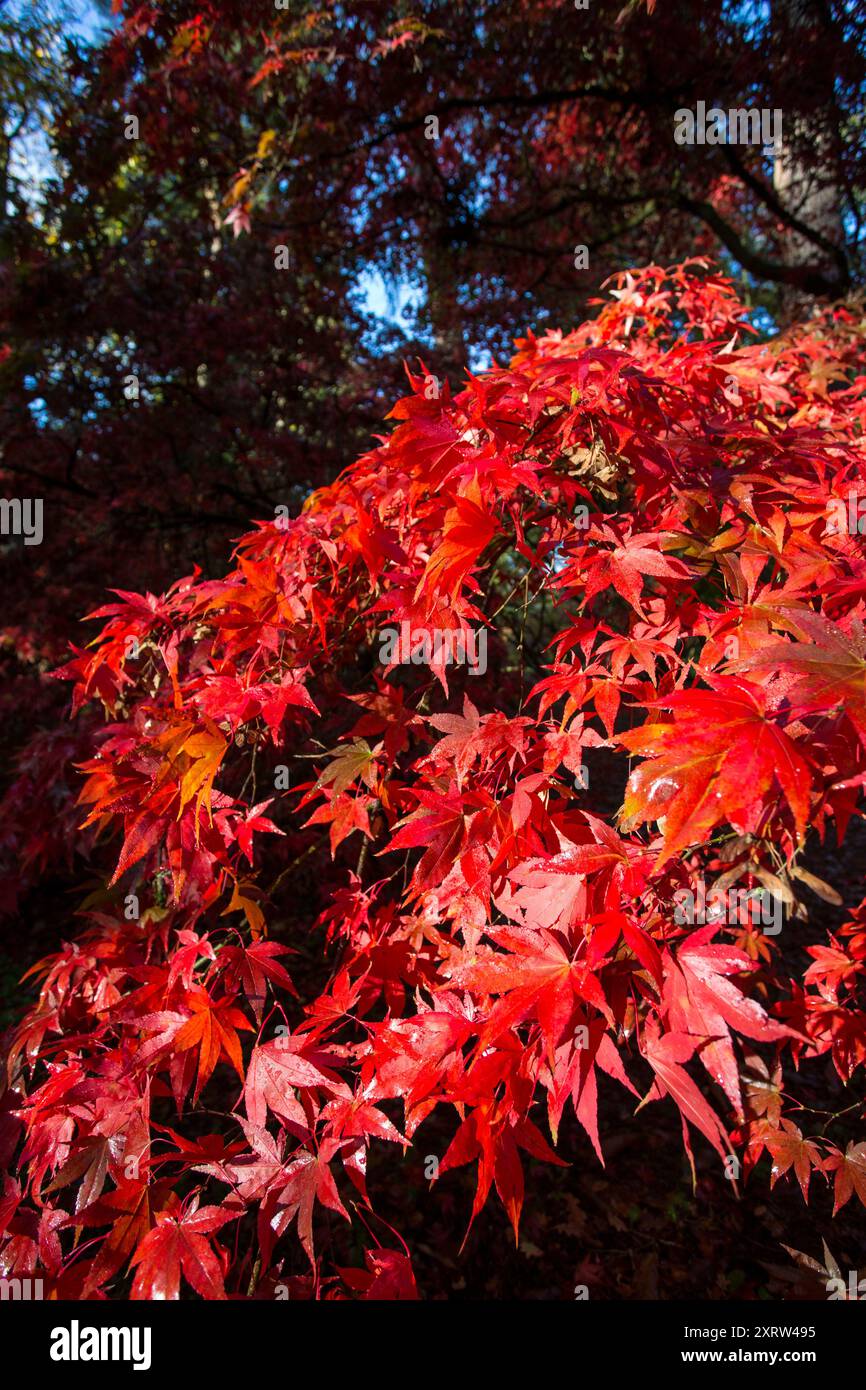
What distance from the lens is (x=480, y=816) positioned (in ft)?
3.97

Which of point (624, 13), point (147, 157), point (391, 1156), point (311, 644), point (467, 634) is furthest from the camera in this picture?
point (147, 157)

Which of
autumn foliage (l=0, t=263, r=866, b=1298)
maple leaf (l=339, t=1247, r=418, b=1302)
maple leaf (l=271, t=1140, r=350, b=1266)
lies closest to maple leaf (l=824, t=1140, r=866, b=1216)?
autumn foliage (l=0, t=263, r=866, b=1298)

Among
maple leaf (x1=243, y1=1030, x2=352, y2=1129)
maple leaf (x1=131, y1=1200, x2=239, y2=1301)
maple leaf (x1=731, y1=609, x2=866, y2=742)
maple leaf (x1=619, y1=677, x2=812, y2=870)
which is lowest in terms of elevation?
→ maple leaf (x1=131, y1=1200, x2=239, y2=1301)

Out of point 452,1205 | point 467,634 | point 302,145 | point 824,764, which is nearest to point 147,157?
point 302,145

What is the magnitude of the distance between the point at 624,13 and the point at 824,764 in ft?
17.7

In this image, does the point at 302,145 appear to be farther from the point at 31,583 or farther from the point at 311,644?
the point at 311,644

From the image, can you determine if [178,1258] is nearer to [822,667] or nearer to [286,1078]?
[286,1078]

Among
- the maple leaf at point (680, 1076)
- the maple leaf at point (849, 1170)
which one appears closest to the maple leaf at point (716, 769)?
the maple leaf at point (680, 1076)

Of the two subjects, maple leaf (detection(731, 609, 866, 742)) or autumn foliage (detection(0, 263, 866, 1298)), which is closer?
maple leaf (detection(731, 609, 866, 742))

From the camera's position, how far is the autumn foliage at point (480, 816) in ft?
3.10

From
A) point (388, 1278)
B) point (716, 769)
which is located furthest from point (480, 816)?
point (388, 1278)

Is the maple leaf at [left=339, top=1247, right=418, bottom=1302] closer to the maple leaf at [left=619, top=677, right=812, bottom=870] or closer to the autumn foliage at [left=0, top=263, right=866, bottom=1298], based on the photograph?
the autumn foliage at [left=0, top=263, right=866, bottom=1298]

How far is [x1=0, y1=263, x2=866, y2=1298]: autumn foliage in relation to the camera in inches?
37.2

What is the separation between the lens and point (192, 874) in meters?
1.46
